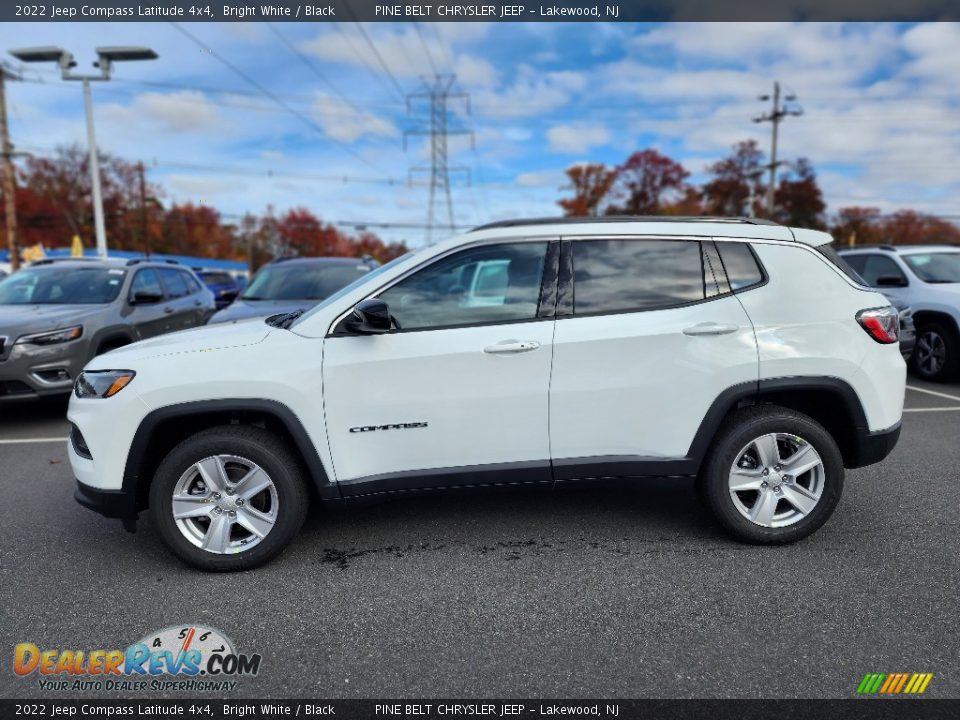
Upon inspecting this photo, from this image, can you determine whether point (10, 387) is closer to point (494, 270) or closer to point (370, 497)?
point (370, 497)

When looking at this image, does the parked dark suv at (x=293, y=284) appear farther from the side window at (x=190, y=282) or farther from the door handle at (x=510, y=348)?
the door handle at (x=510, y=348)

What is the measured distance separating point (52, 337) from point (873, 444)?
7225 mm

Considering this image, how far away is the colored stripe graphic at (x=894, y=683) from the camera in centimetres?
238

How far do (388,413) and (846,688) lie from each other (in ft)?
7.46

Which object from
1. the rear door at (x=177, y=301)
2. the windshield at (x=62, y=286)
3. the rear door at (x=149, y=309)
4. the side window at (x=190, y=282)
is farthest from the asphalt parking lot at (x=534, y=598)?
the side window at (x=190, y=282)

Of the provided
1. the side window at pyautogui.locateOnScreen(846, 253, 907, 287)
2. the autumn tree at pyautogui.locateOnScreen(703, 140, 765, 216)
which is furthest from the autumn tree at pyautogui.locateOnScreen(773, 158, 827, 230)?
the side window at pyautogui.locateOnScreen(846, 253, 907, 287)

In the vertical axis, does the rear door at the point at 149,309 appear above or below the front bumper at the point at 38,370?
above

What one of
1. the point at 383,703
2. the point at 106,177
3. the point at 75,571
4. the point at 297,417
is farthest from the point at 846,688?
the point at 106,177

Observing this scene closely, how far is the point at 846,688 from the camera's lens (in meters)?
2.40

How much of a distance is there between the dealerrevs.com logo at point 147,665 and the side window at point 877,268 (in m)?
9.45

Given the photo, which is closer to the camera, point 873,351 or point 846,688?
point 846,688

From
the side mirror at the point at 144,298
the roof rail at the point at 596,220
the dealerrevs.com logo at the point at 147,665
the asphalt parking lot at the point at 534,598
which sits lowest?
the dealerrevs.com logo at the point at 147,665

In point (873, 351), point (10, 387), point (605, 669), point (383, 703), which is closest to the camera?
point (383, 703)

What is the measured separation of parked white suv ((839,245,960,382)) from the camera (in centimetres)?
828
